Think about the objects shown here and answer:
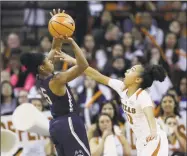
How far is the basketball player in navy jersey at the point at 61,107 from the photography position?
335 inches

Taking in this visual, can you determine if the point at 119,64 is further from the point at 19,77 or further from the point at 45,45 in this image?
the point at 19,77

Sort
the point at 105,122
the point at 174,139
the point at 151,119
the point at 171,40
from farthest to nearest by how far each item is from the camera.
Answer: the point at 171,40 < the point at 174,139 < the point at 105,122 < the point at 151,119

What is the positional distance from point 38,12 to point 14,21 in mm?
970

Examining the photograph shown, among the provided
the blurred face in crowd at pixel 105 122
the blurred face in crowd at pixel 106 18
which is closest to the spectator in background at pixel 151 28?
the blurred face in crowd at pixel 106 18

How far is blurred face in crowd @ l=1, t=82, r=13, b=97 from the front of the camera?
42.4 feet

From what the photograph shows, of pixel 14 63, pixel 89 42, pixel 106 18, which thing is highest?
pixel 106 18

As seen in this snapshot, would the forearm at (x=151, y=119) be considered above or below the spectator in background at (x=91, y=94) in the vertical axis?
below

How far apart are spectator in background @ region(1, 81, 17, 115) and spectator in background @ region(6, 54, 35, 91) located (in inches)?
23.3

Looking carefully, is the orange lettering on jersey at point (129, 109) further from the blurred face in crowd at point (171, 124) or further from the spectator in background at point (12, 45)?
the spectator in background at point (12, 45)

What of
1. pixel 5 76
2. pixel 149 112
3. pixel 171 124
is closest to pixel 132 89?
pixel 149 112

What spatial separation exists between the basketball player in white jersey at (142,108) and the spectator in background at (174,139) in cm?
246

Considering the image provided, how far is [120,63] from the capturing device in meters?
13.7

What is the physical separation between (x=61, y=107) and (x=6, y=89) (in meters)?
4.50

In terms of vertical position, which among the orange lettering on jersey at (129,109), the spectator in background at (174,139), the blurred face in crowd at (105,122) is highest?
the orange lettering on jersey at (129,109)
